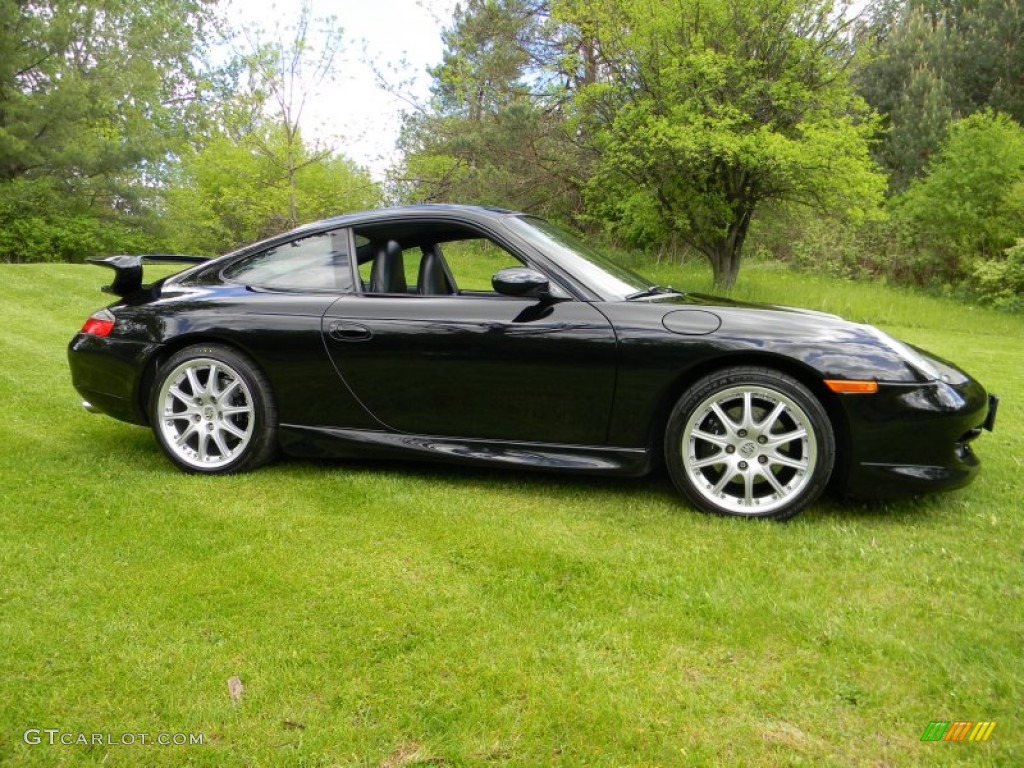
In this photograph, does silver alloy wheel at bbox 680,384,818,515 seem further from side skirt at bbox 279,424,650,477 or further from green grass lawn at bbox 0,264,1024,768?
side skirt at bbox 279,424,650,477

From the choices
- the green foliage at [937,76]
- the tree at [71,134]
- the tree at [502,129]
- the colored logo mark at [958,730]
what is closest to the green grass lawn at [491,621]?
the colored logo mark at [958,730]

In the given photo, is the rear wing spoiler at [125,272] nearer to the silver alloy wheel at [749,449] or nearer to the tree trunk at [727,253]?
the silver alloy wheel at [749,449]

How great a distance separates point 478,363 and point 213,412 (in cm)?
140

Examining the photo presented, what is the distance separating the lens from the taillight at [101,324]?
3861mm

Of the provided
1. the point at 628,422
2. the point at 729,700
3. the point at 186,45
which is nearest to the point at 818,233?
the point at 628,422

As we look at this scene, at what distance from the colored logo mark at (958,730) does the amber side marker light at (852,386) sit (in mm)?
1468

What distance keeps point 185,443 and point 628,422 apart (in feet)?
7.26

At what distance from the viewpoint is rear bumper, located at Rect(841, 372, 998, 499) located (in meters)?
2.98

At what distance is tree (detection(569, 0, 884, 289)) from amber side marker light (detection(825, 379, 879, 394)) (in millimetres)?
11742

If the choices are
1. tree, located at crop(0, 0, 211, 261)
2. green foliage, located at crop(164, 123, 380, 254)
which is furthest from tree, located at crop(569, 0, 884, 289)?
tree, located at crop(0, 0, 211, 261)

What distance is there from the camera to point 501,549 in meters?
2.78

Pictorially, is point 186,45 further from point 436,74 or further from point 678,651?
point 678,651

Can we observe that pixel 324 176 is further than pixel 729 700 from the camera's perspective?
Yes

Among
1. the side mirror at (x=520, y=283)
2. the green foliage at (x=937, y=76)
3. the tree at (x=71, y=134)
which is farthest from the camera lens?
the green foliage at (x=937, y=76)
